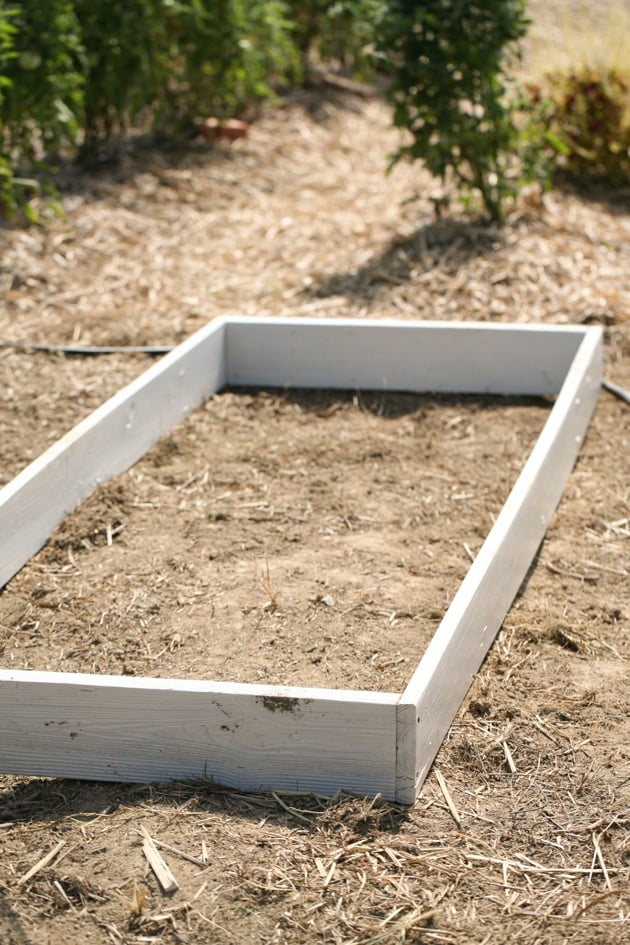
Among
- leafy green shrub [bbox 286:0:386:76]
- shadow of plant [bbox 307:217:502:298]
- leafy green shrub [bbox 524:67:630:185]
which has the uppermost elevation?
leafy green shrub [bbox 286:0:386:76]

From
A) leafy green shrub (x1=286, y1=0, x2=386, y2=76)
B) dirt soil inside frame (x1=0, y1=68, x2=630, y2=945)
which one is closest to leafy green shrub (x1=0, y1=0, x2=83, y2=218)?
dirt soil inside frame (x1=0, y1=68, x2=630, y2=945)

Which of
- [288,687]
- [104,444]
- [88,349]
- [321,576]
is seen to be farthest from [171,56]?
[288,687]

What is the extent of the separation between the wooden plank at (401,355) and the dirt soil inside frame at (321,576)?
0.34ft

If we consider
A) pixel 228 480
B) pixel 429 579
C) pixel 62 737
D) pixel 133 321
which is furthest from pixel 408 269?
pixel 62 737

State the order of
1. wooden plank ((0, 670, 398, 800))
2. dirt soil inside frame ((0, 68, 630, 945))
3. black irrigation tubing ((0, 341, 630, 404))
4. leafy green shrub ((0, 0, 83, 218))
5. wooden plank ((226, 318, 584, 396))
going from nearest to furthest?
1. dirt soil inside frame ((0, 68, 630, 945))
2. wooden plank ((0, 670, 398, 800))
3. wooden plank ((226, 318, 584, 396))
4. black irrigation tubing ((0, 341, 630, 404))
5. leafy green shrub ((0, 0, 83, 218))

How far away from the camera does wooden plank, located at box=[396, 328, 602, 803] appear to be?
2.53 metres

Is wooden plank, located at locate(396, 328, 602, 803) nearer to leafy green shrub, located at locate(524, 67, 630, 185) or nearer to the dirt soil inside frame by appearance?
the dirt soil inside frame

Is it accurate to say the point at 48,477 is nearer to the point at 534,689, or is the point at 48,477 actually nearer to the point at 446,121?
the point at 534,689

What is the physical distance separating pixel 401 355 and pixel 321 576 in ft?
5.23

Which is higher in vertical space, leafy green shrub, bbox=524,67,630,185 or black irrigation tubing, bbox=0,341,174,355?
leafy green shrub, bbox=524,67,630,185

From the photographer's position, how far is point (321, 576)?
3.45 m

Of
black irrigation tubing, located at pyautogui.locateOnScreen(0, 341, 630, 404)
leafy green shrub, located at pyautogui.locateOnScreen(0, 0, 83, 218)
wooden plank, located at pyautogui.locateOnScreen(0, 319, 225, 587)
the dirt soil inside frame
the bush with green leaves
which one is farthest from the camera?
leafy green shrub, located at pyautogui.locateOnScreen(0, 0, 83, 218)

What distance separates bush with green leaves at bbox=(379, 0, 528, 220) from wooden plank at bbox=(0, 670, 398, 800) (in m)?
3.98

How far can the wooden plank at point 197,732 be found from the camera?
2.49 m
